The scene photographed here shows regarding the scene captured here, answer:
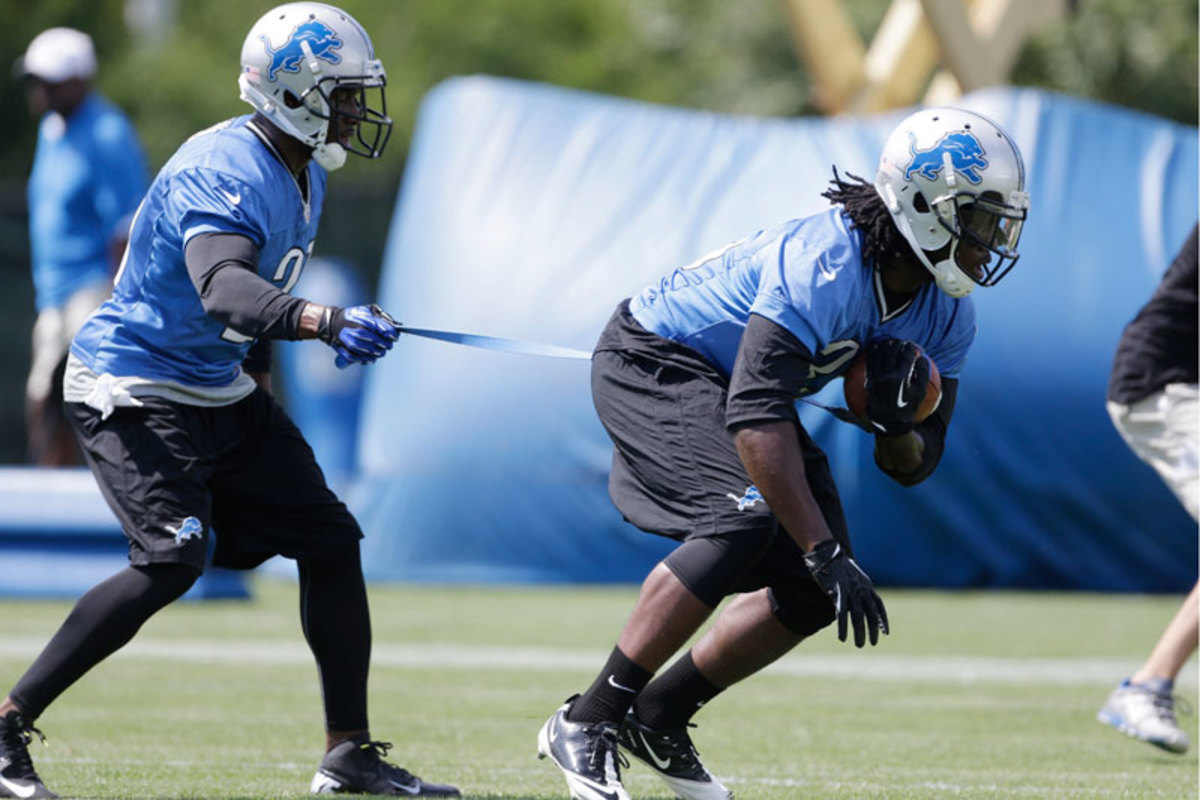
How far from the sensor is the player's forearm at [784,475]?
404cm

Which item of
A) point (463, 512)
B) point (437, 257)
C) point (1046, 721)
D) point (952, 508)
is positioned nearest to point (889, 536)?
point (952, 508)

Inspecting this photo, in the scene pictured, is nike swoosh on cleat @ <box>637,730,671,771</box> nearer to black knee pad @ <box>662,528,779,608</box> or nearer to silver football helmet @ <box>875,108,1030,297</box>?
black knee pad @ <box>662,528,779,608</box>

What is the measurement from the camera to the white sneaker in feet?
17.8

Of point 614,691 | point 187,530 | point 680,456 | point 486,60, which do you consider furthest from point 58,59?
point 486,60

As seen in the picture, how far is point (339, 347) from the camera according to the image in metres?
4.10

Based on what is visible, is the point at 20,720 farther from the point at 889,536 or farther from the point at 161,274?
the point at 889,536

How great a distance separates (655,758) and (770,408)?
1.02 metres

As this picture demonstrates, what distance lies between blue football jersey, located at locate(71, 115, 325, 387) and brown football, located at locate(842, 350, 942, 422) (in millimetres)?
1430

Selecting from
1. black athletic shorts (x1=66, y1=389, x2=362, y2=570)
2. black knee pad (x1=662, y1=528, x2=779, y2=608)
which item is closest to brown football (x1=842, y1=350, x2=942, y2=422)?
black knee pad (x1=662, y1=528, x2=779, y2=608)

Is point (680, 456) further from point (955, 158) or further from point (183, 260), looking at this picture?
point (183, 260)

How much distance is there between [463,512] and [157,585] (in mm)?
6751

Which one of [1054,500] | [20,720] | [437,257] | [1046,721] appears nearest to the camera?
[20,720]

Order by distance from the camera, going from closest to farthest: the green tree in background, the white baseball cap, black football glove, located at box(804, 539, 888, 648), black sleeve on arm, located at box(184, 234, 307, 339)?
black football glove, located at box(804, 539, 888, 648) → black sleeve on arm, located at box(184, 234, 307, 339) → the white baseball cap → the green tree in background

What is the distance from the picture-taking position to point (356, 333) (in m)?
4.09
